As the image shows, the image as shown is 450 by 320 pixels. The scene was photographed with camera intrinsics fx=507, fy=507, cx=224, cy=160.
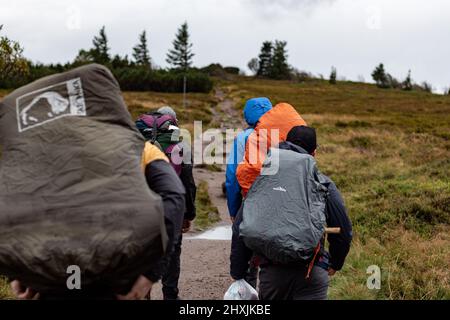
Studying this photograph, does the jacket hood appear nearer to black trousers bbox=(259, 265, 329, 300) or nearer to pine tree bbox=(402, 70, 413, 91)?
black trousers bbox=(259, 265, 329, 300)

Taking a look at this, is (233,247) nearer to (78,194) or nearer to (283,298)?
(283,298)

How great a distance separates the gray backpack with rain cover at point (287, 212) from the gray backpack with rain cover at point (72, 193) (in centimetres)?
85

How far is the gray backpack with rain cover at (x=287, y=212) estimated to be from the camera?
2.67 m

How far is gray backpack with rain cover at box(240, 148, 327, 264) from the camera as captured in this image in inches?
105

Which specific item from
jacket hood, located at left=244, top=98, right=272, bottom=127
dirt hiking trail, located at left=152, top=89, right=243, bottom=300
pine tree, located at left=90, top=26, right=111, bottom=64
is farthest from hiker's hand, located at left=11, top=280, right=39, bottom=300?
pine tree, located at left=90, top=26, right=111, bottom=64

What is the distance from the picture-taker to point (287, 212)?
8.75 ft

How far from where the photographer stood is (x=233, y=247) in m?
3.10

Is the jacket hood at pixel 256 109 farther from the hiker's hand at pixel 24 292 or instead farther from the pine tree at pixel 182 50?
the pine tree at pixel 182 50

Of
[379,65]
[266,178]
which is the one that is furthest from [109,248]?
[379,65]

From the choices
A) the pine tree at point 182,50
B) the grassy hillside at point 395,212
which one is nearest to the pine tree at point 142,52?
the pine tree at point 182,50

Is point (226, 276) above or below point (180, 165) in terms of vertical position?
below

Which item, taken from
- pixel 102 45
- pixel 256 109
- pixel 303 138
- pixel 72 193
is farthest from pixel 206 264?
pixel 102 45

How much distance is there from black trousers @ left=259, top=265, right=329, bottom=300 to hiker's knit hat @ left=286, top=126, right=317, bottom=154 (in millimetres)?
719

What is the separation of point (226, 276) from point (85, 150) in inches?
→ 180
